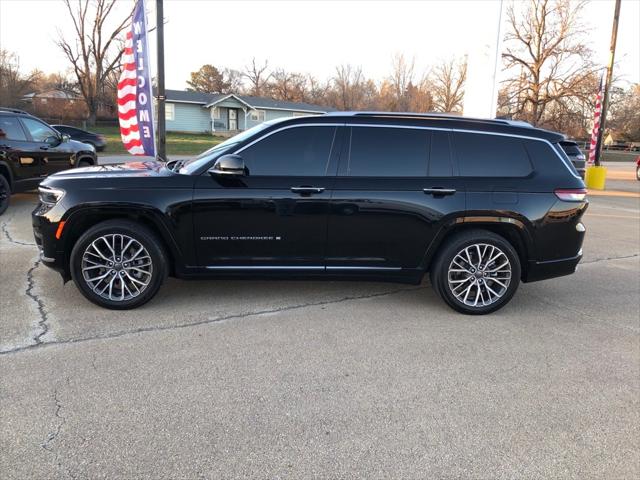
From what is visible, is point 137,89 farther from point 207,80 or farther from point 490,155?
point 207,80

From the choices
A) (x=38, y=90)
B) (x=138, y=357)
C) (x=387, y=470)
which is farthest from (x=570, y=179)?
(x=38, y=90)

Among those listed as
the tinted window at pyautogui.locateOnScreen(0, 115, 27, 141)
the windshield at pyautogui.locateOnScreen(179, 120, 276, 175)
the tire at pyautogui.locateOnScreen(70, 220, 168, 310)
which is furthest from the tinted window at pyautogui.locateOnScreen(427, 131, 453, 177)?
the tinted window at pyautogui.locateOnScreen(0, 115, 27, 141)

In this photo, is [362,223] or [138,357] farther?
[362,223]

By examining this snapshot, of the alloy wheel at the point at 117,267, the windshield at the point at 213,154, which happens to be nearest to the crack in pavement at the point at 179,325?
the alloy wheel at the point at 117,267

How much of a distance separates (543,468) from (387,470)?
85cm

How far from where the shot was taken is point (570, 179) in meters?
4.78

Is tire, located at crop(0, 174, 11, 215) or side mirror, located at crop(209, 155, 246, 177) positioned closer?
side mirror, located at crop(209, 155, 246, 177)

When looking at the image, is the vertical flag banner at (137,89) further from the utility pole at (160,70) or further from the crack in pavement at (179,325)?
the crack in pavement at (179,325)

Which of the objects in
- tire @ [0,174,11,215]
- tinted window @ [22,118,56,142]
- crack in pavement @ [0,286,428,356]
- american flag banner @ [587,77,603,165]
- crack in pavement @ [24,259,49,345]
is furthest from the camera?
american flag banner @ [587,77,603,165]

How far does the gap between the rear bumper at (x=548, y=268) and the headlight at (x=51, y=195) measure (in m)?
4.55

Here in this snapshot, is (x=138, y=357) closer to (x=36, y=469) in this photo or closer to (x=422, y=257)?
(x=36, y=469)

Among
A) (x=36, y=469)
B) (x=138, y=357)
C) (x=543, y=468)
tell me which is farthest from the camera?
(x=138, y=357)

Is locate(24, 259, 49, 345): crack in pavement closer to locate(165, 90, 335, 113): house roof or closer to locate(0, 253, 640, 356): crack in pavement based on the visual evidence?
locate(0, 253, 640, 356): crack in pavement

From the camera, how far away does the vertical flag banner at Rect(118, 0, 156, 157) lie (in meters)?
9.83
